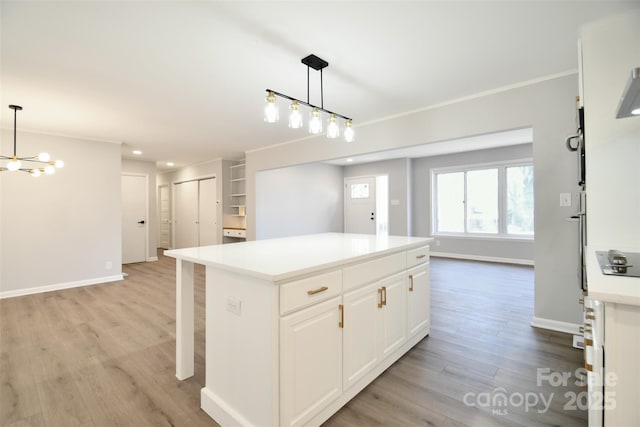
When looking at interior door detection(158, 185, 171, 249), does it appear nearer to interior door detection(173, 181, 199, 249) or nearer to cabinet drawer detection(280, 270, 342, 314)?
interior door detection(173, 181, 199, 249)

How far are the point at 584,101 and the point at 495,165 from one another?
15.1 feet

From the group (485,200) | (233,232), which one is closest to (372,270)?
(233,232)

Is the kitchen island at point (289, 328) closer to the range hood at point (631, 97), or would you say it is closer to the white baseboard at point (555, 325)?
the range hood at point (631, 97)

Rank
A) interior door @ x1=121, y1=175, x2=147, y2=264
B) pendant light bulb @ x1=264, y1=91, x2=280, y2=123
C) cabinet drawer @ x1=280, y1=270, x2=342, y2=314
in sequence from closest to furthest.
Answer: cabinet drawer @ x1=280, y1=270, x2=342, y2=314 → pendant light bulb @ x1=264, y1=91, x2=280, y2=123 → interior door @ x1=121, y1=175, x2=147, y2=264

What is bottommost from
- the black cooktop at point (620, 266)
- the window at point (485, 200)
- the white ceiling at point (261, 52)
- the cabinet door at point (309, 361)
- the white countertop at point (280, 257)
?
the cabinet door at point (309, 361)

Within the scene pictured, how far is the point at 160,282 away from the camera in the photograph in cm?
482

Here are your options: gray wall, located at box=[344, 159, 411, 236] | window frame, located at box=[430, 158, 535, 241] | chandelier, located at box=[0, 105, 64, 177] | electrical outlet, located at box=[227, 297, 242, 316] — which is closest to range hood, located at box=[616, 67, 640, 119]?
electrical outlet, located at box=[227, 297, 242, 316]

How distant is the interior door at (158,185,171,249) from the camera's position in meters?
8.67

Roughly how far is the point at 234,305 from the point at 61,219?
457cm

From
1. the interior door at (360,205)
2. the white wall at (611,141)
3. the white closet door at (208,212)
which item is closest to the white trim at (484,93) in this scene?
the white wall at (611,141)

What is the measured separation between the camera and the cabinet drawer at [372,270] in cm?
177

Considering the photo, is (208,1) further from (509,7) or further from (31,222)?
(31,222)

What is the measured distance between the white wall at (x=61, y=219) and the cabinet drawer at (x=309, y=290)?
4886 millimetres

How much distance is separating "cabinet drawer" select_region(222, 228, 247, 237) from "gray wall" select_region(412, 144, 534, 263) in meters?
4.04
